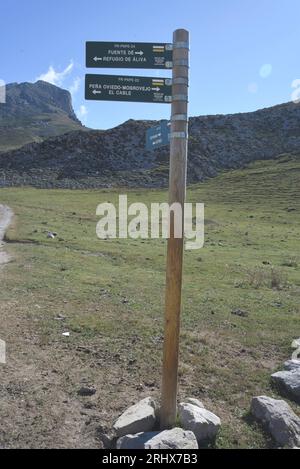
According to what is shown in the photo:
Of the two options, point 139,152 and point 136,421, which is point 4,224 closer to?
point 136,421

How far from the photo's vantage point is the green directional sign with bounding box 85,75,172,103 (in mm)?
6812

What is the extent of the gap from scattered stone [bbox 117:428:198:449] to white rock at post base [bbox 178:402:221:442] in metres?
0.34

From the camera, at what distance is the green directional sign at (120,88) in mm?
6812

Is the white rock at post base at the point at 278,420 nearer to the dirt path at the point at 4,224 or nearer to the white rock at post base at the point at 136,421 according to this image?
the white rock at post base at the point at 136,421

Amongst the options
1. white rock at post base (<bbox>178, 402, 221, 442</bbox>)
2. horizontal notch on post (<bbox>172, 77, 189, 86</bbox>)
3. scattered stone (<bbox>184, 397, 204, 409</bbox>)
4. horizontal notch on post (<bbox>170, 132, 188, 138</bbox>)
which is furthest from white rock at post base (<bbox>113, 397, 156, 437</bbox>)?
horizontal notch on post (<bbox>172, 77, 189, 86</bbox>)

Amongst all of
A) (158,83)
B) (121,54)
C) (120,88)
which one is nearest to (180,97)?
(158,83)

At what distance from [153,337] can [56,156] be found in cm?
11239

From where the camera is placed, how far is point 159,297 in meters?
16.7

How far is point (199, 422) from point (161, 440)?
80cm

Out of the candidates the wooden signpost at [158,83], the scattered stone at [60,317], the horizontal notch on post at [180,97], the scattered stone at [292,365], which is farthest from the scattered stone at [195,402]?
the scattered stone at [60,317]

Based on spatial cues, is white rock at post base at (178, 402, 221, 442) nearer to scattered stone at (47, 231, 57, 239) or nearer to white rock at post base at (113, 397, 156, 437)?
white rock at post base at (113, 397, 156, 437)

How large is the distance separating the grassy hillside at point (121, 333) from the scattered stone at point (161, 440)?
79 centimetres
